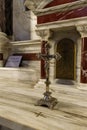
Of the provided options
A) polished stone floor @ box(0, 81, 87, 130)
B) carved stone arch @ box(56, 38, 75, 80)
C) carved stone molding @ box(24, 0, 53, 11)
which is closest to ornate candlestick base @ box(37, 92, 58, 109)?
polished stone floor @ box(0, 81, 87, 130)

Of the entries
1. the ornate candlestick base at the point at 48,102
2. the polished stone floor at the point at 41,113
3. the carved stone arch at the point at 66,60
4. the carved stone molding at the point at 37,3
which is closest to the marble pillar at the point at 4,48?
the carved stone molding at the point at 37,3

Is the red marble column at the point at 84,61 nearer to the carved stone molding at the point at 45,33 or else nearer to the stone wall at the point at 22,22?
the carved stone molding at the point at 45,33

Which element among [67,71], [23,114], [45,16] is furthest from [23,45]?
[23,114]

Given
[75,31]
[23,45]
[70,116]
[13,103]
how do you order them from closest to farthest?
[70,116] < [13,103] < [75,31] < [23,45]

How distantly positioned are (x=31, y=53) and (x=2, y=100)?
6.74 feet

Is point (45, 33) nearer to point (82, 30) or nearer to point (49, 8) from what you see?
point (49, 8)

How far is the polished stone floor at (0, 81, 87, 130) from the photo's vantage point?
59.7 inches

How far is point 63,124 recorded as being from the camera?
1523 millimetres

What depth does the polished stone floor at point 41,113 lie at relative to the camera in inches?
59.7

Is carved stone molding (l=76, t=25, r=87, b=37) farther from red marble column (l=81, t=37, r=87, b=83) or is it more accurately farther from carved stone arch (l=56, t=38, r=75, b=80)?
carved stone arch (l=56, t=38, r=75, b=80)

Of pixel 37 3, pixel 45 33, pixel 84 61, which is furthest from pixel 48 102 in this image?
pixel 37 3

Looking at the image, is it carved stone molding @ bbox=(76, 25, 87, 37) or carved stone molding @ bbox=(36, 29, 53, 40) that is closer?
carved stone molding @ bbox=(76, 25, 87, 37)

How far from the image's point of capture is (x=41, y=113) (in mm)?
1775

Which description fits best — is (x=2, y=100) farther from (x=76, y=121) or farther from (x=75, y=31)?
(x=75, y=31)
